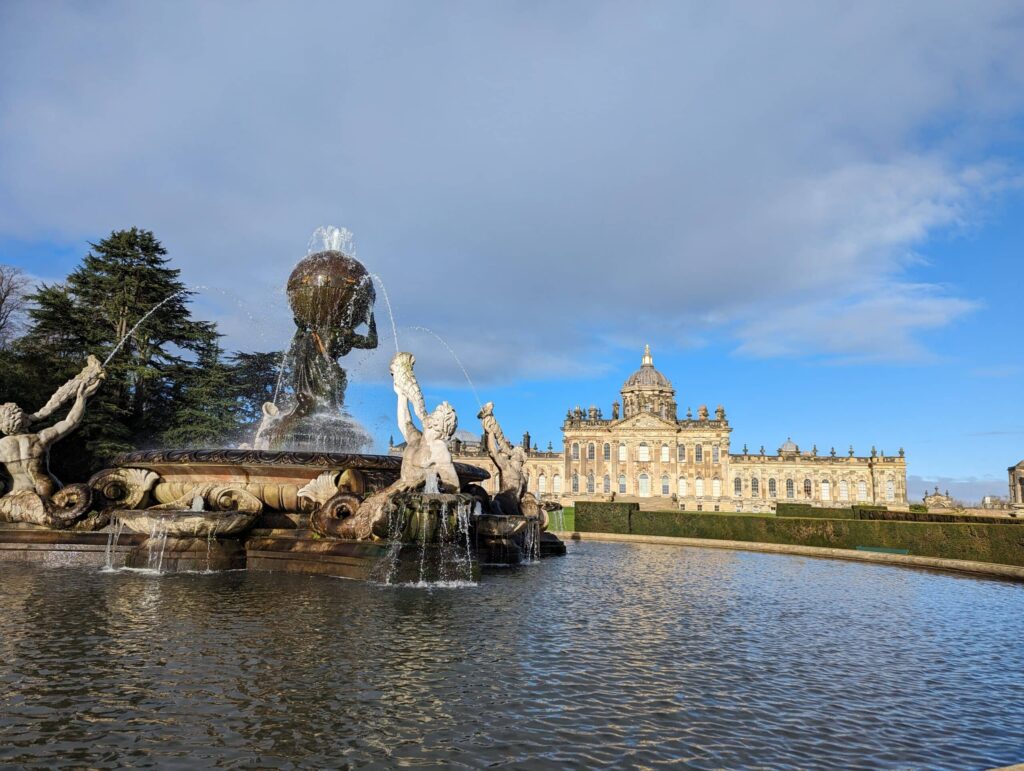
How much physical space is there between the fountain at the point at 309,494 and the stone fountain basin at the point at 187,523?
0.8 inches

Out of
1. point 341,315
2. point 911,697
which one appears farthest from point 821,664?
point 341,315

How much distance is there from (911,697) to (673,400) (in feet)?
313

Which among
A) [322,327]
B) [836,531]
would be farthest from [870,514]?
[322,327]

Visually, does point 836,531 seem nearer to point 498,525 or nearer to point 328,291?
point 498,525

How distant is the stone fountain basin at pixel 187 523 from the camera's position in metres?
10.4

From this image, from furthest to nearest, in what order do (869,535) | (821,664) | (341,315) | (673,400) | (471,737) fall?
(673,400) → (869,535) → (341,315) → (821,664) → (471,737)

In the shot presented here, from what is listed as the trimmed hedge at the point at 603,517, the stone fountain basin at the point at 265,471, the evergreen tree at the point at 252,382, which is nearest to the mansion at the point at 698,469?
the evergreen tree at the point at 252,382

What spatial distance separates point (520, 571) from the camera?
485 inches

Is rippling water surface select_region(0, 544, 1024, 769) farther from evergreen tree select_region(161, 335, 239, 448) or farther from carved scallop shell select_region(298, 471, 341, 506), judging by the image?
evergreen tree select_region(161, 335, 239, 448)

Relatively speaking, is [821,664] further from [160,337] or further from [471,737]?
[160,337]

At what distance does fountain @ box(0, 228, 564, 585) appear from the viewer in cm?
1017

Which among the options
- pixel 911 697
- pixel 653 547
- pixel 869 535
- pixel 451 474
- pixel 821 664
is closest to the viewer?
pixel 911 697

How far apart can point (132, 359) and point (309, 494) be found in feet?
79.0

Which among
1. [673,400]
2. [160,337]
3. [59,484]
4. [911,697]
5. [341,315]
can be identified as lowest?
[911,697]
